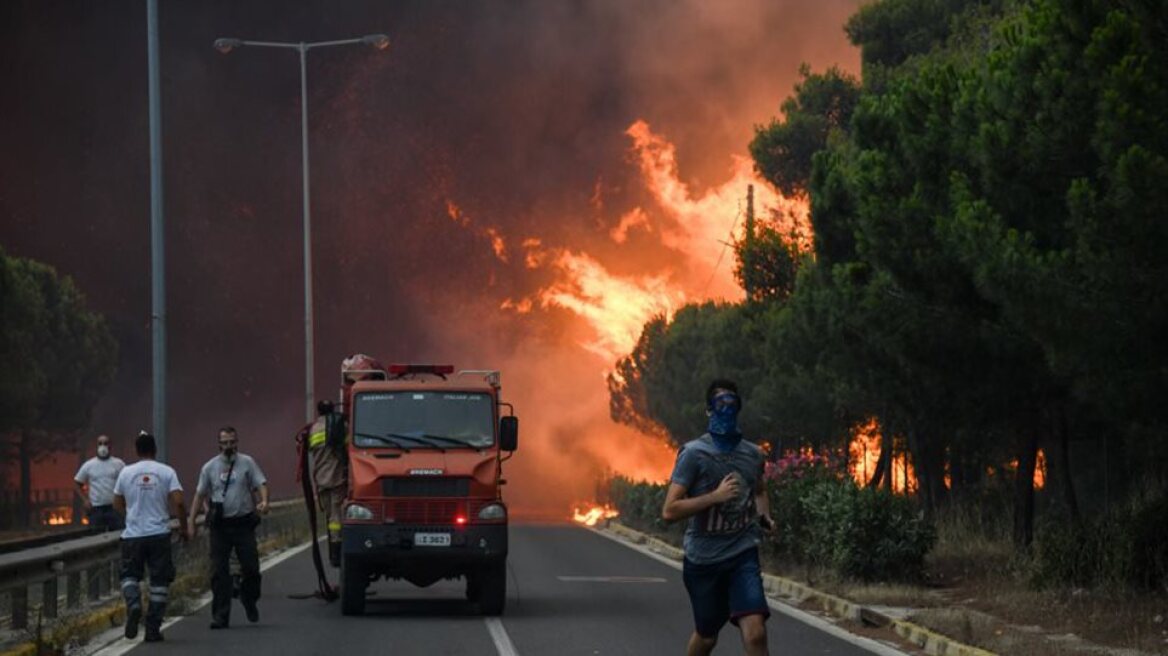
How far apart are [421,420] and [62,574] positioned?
444 centimetres

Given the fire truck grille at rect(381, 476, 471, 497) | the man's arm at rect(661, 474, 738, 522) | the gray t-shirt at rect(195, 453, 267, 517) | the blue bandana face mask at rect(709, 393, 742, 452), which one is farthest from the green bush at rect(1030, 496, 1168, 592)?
the man's arm at rect(661, 474, 738, 522)

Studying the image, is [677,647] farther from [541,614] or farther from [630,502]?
[630,502]

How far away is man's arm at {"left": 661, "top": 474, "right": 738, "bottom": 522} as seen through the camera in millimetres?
10828

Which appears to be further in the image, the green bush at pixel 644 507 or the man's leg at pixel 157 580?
the green bush at pixel 644 507

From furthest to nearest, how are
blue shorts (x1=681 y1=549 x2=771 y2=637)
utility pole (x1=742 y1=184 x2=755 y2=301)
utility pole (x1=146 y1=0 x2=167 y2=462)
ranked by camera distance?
utility pole (x1=742 y1=184 x2=755 y2=301), utility pole (x1=146 y1=0 x2=167 y2=462), blue shorts (x1=681 y1=549 x2=771 y2=637)

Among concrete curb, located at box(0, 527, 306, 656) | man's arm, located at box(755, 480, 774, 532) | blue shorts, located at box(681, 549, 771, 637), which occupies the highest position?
man's arm, located at box(755, 480, 774, 532)

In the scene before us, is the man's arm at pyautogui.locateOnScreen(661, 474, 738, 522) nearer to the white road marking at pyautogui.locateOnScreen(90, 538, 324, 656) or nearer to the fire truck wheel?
the white road marking at pyautogui.locateOnScreen(90, 538, 324, 656)

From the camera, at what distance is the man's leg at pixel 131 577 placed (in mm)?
18438

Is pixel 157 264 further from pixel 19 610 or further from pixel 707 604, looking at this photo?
pixel 707 604

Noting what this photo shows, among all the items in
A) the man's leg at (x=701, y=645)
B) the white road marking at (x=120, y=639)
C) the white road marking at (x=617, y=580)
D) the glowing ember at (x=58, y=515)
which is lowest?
the glowing ember at (x=58, y=515)

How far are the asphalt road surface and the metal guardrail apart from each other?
1.02 meters

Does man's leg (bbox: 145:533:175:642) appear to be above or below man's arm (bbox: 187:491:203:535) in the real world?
below

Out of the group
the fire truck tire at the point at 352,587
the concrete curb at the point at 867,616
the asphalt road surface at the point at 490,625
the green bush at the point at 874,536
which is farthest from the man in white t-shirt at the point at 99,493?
the green bush at the point at 874,536

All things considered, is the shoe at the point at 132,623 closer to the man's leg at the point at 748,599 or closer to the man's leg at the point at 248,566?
the man's leg at the point at 248,566
